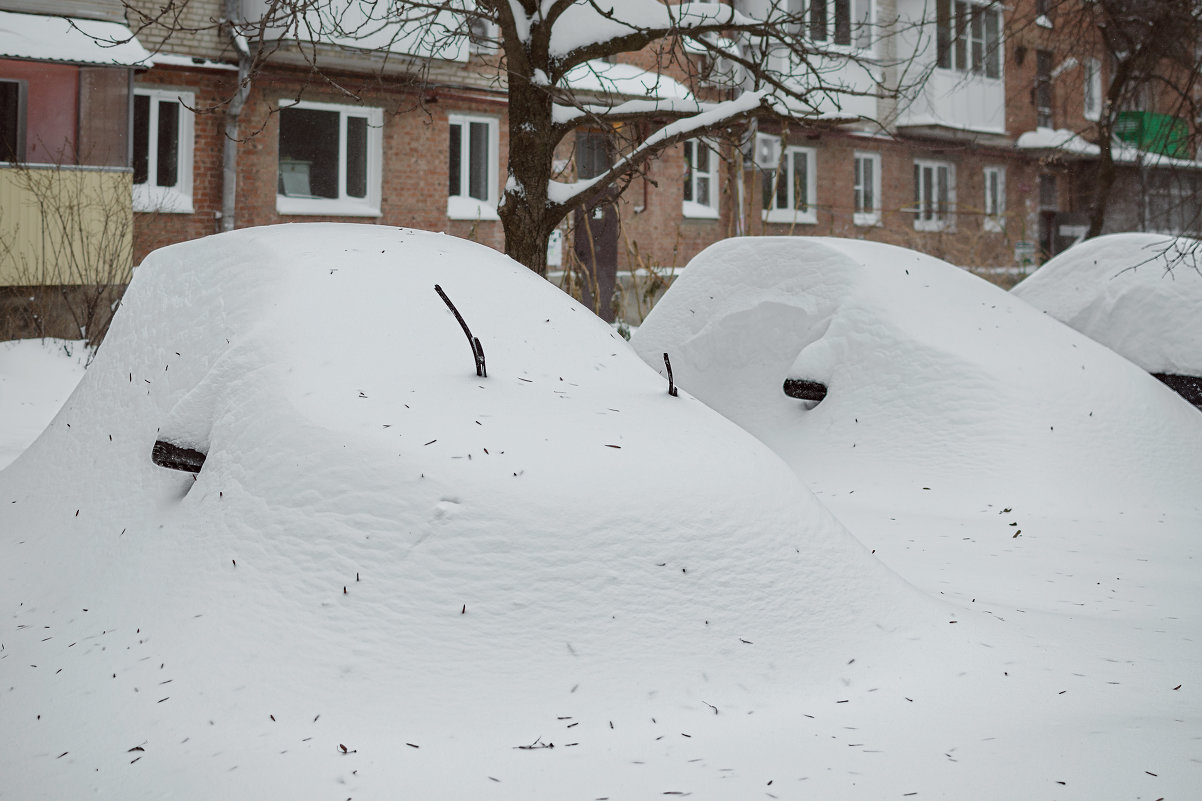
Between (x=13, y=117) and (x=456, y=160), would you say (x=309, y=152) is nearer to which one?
(x=456, y=160)

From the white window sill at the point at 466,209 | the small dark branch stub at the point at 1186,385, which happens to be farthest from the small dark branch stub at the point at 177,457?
the white window sill at the point at 466,209

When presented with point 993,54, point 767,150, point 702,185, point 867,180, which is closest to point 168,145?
point 702,185

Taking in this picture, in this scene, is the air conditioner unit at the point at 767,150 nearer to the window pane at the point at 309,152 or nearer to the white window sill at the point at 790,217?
the white window sill at the point at 790,217

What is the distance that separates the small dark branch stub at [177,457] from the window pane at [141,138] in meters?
12.2

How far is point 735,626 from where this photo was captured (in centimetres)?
292

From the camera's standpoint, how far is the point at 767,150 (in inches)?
809

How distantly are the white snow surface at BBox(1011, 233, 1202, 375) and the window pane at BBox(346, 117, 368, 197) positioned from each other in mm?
10440

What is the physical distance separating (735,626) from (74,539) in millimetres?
2021

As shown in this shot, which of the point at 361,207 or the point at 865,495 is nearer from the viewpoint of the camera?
the point at 865,495

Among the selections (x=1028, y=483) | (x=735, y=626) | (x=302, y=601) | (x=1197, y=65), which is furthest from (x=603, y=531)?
(x=1197, y=65)

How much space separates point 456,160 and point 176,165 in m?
4.21

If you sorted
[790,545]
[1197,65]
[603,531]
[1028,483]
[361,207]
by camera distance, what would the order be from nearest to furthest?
[603,531] → [790,545] → [1028,483] → [1197,65] → [361,207]

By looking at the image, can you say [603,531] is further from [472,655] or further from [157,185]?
[157,185]

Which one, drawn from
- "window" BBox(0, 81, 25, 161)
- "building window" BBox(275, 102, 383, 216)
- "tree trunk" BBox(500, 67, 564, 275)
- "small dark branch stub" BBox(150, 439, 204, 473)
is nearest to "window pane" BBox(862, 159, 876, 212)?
"building window" BBox(275, 102, 383, 216)
